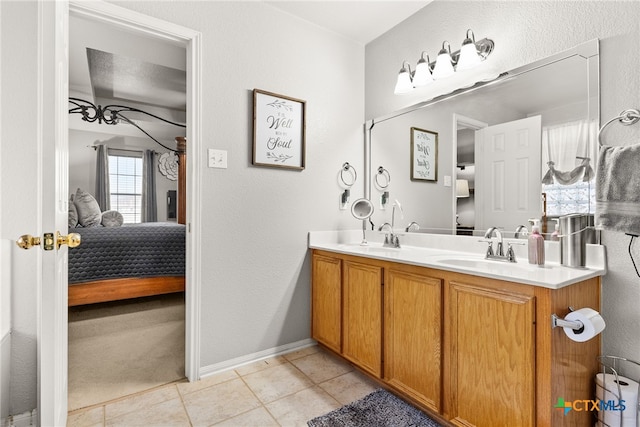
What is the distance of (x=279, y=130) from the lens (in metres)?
2.27

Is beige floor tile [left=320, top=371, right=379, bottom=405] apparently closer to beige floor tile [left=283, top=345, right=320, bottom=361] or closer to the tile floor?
the tile floor

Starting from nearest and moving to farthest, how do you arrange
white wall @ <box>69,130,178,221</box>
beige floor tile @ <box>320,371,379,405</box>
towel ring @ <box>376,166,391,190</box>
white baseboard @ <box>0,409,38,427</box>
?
white baseboard @ <box>0,409,38,427</box> → beige floor tile @ <box>320,371,379,405</box> → towel ring @ <box>376,166,391,190</box> → white wall @ <box>69,130,178,221</box>

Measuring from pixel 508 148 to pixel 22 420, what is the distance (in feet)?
8.89

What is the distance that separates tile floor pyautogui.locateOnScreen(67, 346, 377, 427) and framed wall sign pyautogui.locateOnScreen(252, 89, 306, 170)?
136 centimetres

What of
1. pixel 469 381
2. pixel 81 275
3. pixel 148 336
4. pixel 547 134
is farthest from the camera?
pixel 81 275

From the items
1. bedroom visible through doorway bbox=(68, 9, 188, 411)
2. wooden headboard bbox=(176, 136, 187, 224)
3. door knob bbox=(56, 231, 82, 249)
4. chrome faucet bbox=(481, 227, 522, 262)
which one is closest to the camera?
door knob bbox=(56, 231, 82, 249)

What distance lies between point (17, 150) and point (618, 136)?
2.63m

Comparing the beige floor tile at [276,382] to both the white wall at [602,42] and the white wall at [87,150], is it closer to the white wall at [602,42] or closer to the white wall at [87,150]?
the white wall at [602,42]

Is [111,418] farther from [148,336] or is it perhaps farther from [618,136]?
[618,136]

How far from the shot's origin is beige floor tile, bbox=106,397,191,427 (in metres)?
1.58

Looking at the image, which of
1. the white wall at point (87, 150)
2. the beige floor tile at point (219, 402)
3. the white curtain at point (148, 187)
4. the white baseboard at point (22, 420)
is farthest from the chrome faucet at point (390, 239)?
the white wall at point (87, 150)

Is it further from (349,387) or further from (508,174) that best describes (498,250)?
(349,387)

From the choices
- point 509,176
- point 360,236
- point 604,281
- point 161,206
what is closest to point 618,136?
point 509,176

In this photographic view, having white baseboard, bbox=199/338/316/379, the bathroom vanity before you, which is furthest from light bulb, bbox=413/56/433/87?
white baseboard, bbox=199/338/316/379
